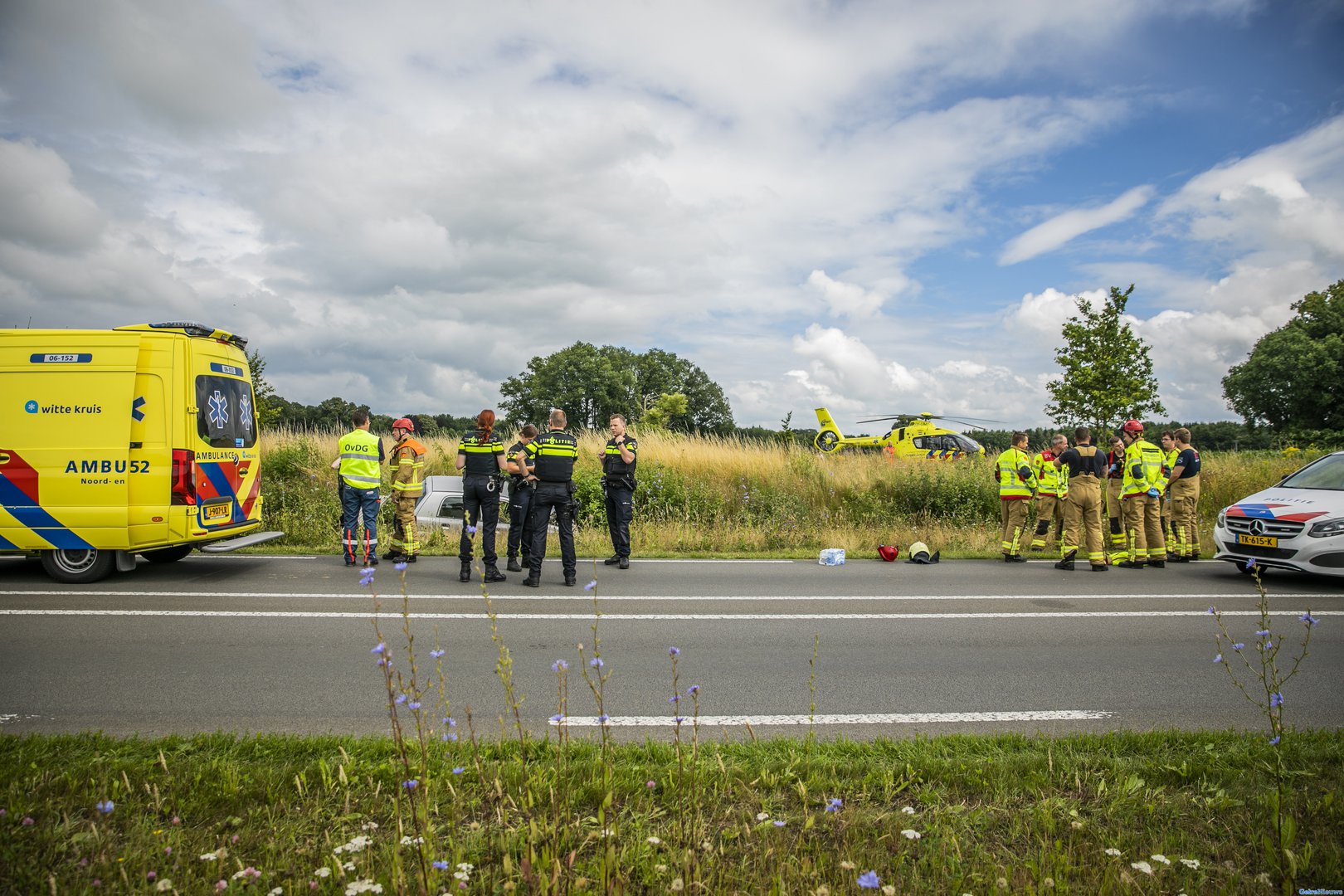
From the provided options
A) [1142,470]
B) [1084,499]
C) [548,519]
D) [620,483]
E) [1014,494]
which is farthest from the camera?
[1014,494]

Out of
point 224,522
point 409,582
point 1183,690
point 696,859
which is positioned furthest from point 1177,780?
point 224,522

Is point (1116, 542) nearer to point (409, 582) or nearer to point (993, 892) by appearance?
point (409, 582)

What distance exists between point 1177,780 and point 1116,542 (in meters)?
10.4

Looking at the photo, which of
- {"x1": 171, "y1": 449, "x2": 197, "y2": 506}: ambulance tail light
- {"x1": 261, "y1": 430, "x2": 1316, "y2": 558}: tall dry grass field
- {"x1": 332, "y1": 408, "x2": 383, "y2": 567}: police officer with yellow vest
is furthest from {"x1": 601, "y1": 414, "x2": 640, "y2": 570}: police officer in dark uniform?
{"x1": 171, "y1": 449, "x2": 197, "y2": 506}: ambulance tail light

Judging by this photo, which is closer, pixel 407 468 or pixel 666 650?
pixel 666 650

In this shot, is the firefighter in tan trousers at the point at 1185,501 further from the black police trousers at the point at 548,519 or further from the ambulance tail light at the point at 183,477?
the ambulance tail light at the point at 183,477

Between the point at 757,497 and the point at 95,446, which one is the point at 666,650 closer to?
the point at 95,446

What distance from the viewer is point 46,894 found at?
8.39 feet

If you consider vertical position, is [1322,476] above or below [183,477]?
below

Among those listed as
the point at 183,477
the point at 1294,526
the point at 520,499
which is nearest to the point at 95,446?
the point at 183,477

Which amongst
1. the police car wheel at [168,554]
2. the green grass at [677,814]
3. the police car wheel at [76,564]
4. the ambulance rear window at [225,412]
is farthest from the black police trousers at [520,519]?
the green grass at [677,814]

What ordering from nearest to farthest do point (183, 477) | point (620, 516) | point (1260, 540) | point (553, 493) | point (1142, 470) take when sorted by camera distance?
point (183, 477), point (553, 493), point (1260, 540), point (620, 516), point (1142, 470)

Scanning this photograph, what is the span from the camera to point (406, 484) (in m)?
10.9

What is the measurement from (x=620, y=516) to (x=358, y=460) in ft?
12.1
